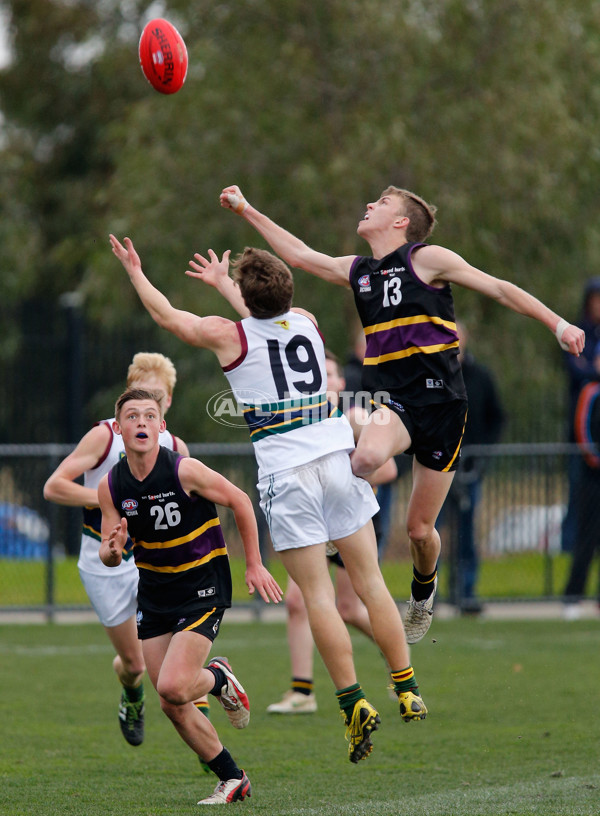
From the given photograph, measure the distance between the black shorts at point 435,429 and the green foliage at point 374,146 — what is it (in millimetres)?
9721

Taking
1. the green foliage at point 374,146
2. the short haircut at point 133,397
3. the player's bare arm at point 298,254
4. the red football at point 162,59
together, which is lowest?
the short haircut at point 133,397

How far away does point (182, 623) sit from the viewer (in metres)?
6.16

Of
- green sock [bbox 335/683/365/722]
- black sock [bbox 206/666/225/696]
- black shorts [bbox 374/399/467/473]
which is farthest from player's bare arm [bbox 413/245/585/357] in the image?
black sock [bbox 206/666/225/696]

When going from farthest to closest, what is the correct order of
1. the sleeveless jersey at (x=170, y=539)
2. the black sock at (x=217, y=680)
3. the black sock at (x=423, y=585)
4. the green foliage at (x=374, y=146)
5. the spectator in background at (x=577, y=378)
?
1. the green foliage at (x=374, y=146)
2. the spectator in background at (x=577, y=378)
3. the black sock at (x=423, y=585)
4. the black sock at (x=217, y=680)
5. the sleeveless jersey at (x=170, y=539)

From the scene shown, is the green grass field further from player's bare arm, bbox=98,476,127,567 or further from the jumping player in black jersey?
player's bare arm, bbox=98,476,127,567

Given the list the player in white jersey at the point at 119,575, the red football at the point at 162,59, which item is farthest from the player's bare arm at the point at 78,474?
the red football at the point at 162,59

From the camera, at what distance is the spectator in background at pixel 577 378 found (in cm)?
1266

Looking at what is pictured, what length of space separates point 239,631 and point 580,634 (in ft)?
Result: 10.7

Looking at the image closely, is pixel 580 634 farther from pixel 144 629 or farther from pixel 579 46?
pixel 579 46

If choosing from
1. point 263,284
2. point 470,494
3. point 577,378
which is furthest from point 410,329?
point 577,378

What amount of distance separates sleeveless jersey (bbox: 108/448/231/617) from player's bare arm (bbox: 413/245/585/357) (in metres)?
1.55

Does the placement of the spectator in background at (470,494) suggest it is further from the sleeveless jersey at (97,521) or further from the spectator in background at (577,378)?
the sleeveless jersey at (97,521)

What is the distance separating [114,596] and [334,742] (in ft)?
5.20

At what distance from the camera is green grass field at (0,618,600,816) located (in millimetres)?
6023
